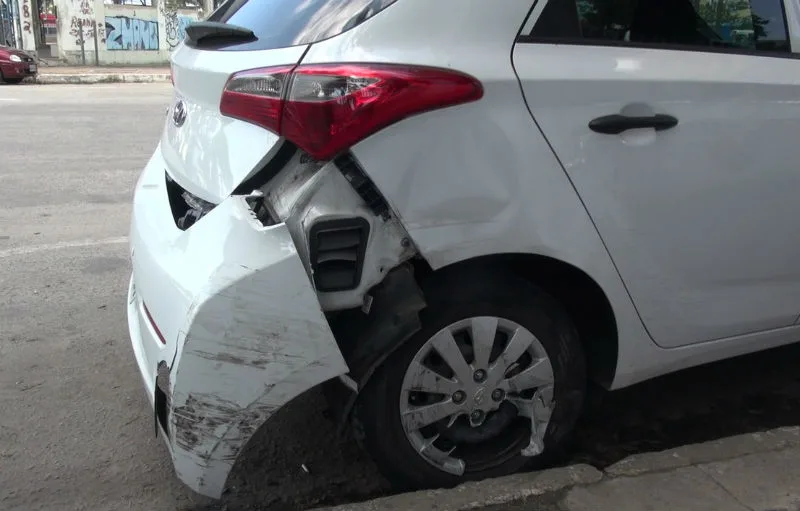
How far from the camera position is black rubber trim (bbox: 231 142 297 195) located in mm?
2207

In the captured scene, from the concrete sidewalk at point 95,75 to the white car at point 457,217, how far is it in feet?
62.8

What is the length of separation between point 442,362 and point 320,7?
1.15 metres

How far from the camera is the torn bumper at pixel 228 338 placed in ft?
6.84

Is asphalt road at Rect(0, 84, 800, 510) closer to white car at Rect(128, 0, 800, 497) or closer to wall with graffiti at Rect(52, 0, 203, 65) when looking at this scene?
white car at Rect(128, 0, 800, 497)

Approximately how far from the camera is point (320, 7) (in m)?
2.37

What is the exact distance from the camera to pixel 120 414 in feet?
10.7

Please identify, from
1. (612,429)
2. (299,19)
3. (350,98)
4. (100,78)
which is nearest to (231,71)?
(299,19)

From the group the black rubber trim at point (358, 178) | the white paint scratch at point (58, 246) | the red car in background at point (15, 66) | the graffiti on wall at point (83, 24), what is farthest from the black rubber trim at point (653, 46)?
the graffiti on wall at point (83, 24)

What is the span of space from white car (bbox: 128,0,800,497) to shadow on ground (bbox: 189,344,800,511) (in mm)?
395

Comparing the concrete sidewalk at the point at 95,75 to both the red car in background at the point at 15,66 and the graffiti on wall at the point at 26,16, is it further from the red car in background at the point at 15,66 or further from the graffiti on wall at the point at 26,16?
the graffiti on wall at the point at 26,16

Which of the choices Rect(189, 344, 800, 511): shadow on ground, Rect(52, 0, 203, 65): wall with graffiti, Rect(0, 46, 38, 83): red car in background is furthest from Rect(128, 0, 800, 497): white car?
Rect(52, 0, 203, 65): wall with graffiti

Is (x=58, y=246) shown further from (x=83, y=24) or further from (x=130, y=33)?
(x=130, y=33)

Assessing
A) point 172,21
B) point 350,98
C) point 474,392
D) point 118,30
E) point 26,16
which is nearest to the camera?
point 350,98

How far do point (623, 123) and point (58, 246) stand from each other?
4194 mm
